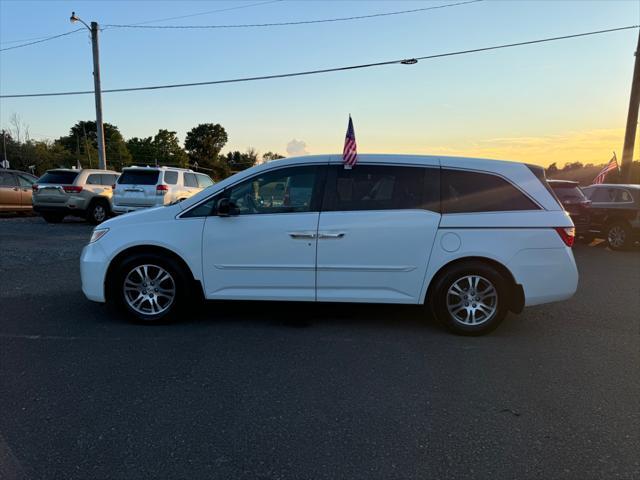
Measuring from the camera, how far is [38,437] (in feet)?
9.45

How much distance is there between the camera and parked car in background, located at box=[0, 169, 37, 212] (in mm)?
16906

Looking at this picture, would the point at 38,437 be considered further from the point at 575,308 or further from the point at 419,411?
the point at 575,308

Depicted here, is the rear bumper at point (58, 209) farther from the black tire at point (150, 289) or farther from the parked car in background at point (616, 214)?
the parked car in background at point (616, 214)

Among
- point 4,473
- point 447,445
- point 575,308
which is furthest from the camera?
point 575,308

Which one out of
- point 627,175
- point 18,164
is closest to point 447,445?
point 627,175

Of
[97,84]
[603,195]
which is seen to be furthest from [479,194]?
[97,84]

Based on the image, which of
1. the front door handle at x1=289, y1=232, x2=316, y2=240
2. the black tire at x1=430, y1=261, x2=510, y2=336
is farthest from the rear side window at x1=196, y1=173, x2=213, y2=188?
the black tire at x1=430, y1=261, x2=510, y2=336

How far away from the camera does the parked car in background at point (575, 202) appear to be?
1156cm

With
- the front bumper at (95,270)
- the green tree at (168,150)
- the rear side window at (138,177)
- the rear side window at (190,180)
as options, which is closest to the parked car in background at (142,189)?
the rear side window at (138,177)

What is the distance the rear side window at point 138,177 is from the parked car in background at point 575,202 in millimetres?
10829

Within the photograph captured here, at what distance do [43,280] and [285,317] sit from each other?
414 cm

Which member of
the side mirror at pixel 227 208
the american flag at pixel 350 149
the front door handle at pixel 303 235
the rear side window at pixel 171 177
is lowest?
the front door handle at pixel 303 235

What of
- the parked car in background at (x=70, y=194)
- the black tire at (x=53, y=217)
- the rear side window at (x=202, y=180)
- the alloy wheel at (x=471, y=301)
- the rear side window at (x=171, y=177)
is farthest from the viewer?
the rear side window at (x=202, y=180)

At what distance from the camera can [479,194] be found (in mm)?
4770
